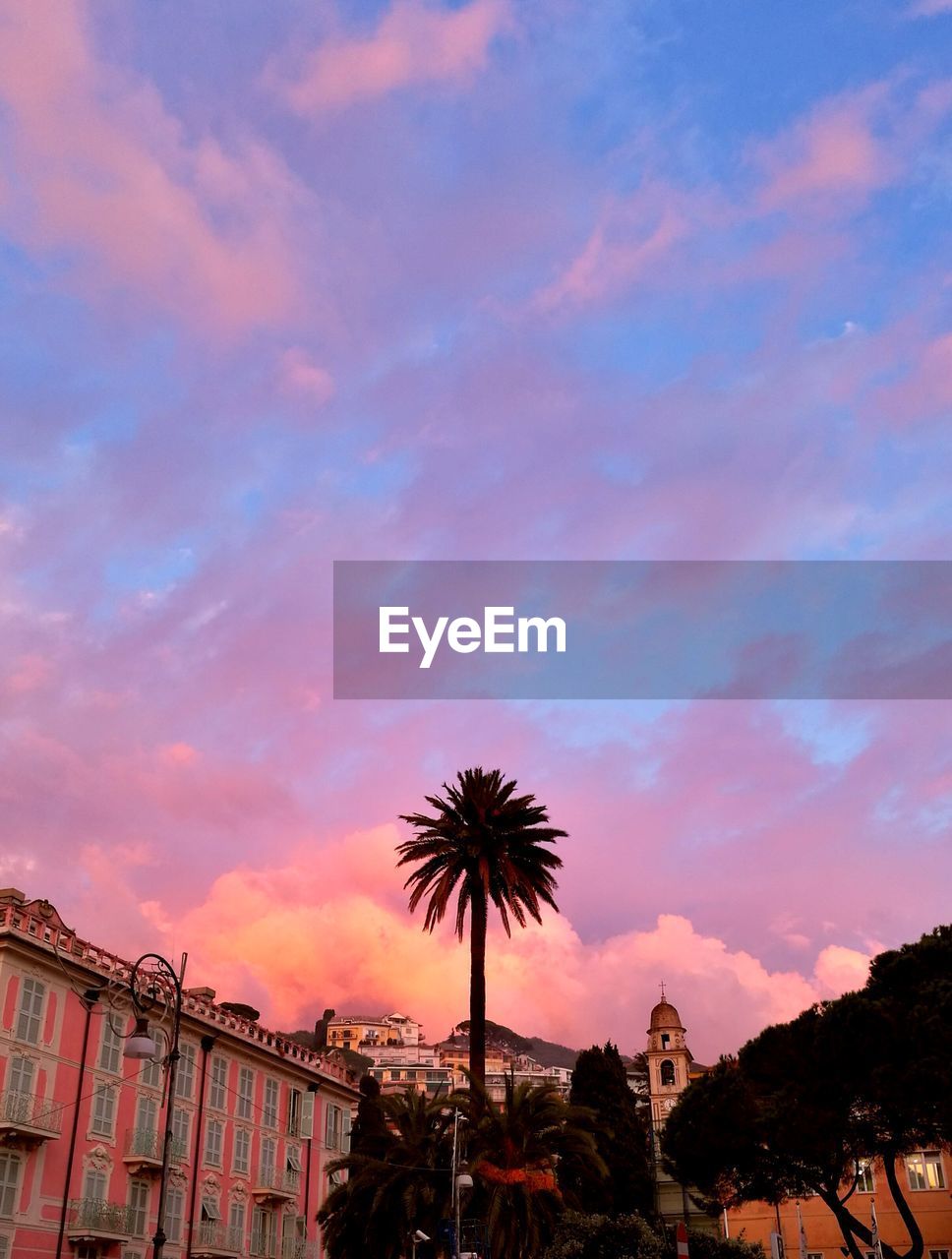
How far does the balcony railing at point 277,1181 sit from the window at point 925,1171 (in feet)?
109

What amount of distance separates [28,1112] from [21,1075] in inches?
49.5

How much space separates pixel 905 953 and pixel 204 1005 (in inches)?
1192

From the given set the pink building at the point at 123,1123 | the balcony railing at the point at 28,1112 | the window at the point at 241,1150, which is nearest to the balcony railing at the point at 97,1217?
the pink building at the point at 123,1123

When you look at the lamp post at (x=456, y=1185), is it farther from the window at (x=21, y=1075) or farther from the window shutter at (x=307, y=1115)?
the window shutter at (x=307, y=1115)

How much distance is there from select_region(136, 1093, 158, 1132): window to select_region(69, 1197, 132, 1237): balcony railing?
135 inches

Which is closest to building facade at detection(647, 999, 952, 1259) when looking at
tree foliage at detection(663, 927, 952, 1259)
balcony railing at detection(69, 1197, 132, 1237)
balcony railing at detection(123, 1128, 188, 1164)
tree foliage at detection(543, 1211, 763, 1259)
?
tree foliage at detection(663, 927, 952, 1259)

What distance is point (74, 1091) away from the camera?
1727 inches

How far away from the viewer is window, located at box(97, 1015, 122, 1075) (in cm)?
4597

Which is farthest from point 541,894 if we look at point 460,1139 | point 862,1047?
point 862,1047

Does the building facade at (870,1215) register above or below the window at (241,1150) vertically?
below

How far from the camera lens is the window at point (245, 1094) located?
56062 millimetres

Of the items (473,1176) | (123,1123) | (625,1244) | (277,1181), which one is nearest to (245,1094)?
(277,1181)

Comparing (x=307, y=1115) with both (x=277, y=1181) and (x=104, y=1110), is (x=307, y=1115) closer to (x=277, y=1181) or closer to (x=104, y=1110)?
(x=277, y=1181)

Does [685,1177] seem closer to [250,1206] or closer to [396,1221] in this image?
[396,1221]
